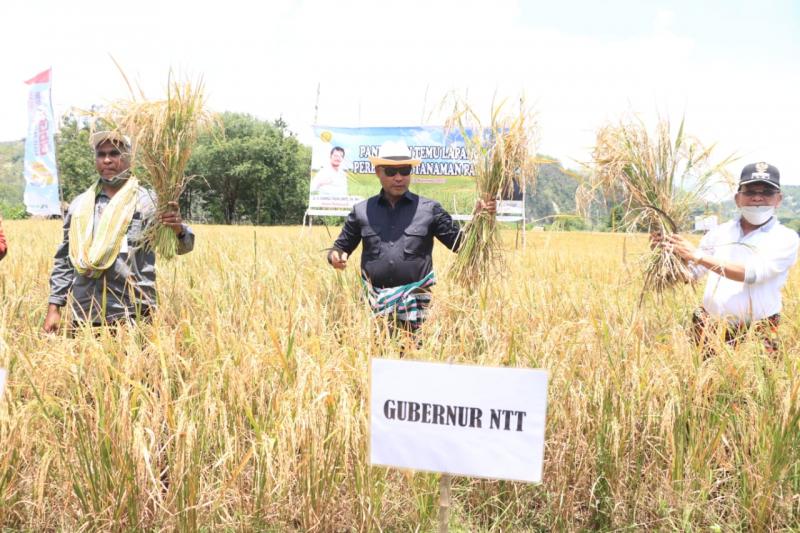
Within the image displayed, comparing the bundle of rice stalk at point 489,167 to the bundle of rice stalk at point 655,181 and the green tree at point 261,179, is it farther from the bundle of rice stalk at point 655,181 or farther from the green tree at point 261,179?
the green tree at point 261,179

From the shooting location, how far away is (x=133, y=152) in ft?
8.75

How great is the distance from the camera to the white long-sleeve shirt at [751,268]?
8.18 ft

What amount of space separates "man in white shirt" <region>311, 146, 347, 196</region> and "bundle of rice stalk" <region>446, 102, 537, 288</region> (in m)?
6.50

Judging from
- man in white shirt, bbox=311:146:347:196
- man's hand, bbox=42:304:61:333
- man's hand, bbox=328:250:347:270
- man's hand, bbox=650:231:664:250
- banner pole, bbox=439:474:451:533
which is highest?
man in white shirt, bbox=311:146:347:196

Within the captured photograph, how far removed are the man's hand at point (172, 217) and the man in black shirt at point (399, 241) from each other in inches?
31.8

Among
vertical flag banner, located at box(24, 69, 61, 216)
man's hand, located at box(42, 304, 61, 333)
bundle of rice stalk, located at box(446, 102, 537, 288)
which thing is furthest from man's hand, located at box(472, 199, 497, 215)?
vertical flag banner, located at box(24, 69, 61, 216)

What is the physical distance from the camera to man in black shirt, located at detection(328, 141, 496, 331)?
2.92 metres

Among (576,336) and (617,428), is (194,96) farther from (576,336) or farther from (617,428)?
(617,428)

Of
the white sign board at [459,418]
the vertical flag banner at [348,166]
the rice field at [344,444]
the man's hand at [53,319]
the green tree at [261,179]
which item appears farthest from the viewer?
the green tree at [261,179]

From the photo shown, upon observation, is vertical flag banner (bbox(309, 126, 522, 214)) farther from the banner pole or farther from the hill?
the hill

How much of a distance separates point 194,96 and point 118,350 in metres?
1.29

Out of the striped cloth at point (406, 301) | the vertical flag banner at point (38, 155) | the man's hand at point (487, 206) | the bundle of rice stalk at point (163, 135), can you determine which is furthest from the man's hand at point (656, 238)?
the vertical flag banner at point (38, 155)

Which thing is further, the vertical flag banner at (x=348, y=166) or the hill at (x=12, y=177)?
the hill at (x=12, y=177)

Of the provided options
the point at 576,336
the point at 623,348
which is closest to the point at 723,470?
the point at 623,348
